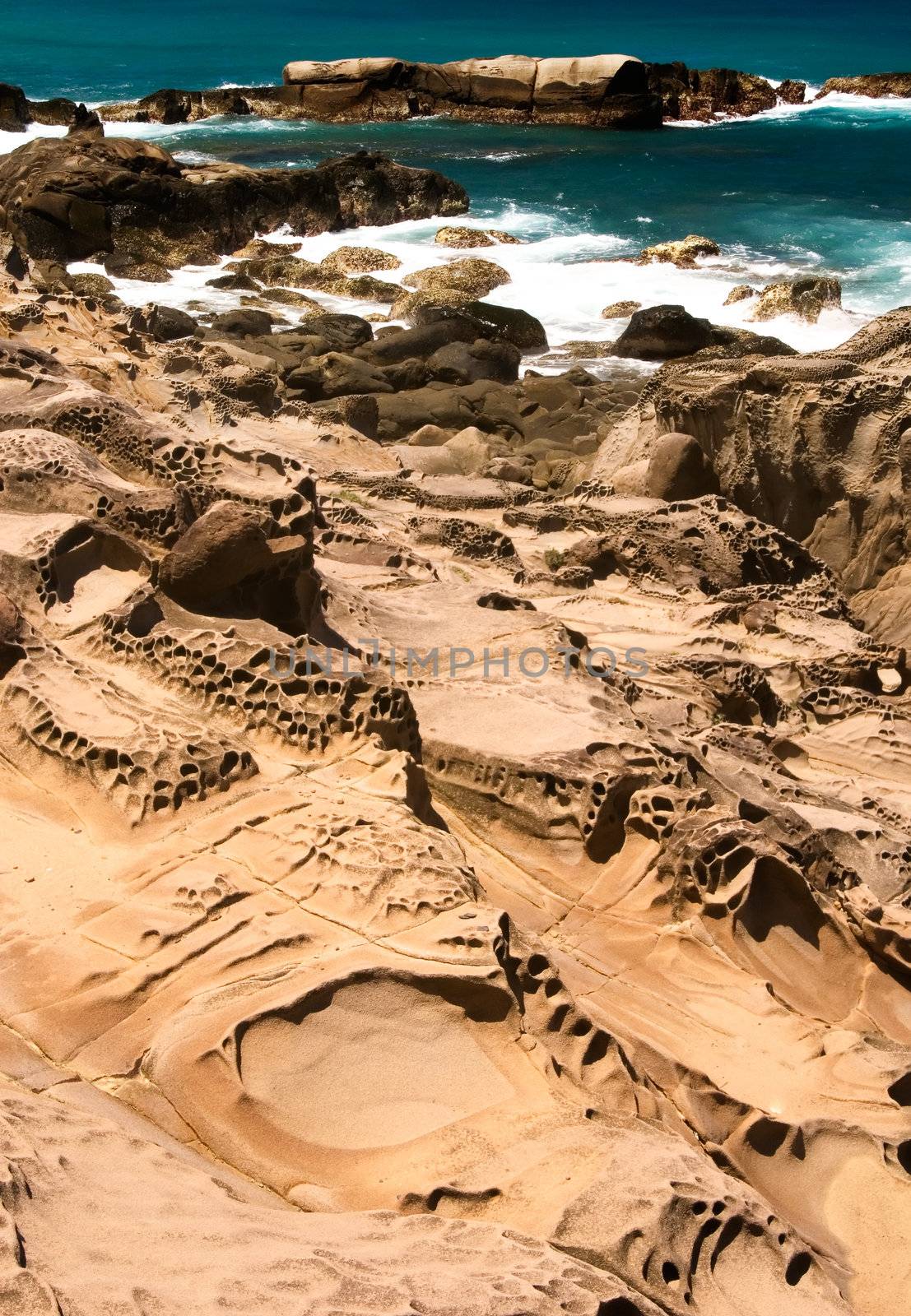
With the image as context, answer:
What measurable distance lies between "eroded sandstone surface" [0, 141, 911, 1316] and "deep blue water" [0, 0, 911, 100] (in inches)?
1583

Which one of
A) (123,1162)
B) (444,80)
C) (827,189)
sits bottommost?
(123,1162)

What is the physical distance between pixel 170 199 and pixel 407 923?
2434cm

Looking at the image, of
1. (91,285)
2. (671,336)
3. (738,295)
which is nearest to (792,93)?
(738,295)

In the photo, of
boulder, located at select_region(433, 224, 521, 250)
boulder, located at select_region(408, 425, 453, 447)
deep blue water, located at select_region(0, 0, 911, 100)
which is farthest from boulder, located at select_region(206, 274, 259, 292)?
deep blue water, located at select_region(0, 0, 911, 100)

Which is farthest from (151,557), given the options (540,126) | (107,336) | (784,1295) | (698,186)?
(540,126)

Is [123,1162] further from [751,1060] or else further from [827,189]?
[827,189]

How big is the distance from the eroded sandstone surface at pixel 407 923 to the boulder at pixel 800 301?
13.7m

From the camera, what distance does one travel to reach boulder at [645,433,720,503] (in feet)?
33.8

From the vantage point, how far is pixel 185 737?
401 centimetres

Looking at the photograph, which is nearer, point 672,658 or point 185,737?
point 185,737

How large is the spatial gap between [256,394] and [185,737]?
8.25m

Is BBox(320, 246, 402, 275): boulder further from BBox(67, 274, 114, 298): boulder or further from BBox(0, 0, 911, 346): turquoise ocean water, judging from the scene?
BBox(67, 274, 114, 298): boulder

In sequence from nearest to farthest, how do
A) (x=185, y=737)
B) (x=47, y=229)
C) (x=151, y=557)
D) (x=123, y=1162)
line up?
1. (x=123, y=1162)
2. (x=185, y=737)
3. (x=151, y=557)
4. (x=47, y=229)

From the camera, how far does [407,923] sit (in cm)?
341
